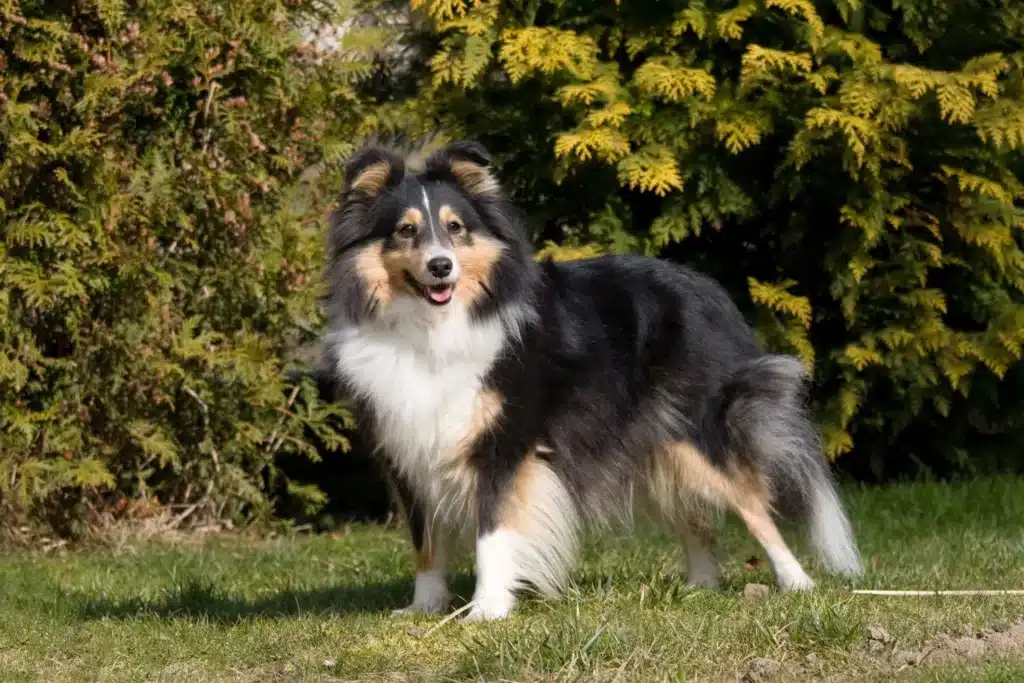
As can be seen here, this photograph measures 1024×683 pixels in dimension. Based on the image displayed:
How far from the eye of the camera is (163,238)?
27.6 ft

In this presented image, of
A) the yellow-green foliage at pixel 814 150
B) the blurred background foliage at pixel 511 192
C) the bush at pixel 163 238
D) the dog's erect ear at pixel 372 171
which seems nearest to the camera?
the dog's erect ear at pixel 372 171

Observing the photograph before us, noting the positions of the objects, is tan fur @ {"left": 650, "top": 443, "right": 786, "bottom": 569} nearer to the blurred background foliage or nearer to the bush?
the blurred background foliage

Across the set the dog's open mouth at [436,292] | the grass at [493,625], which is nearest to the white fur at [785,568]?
the grass at [493,625]

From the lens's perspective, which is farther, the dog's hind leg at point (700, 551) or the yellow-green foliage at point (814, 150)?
the yellow-green foliage at point (814, 150)

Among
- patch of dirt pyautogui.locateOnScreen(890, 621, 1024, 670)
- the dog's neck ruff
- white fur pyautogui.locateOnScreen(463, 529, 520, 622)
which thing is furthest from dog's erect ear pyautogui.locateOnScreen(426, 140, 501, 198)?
patch of dirt pyautogui.locateOnScreen(890, 621, 1024, 670)

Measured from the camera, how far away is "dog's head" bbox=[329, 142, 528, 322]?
5.53 metres

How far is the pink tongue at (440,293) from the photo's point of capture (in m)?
5.51

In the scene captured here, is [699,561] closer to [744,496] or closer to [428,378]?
[744,496]

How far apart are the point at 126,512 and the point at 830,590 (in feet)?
14.7

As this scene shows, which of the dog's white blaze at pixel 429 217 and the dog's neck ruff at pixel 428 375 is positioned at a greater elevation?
the dog's white blaze at pixel 429 217

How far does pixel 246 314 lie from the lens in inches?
345

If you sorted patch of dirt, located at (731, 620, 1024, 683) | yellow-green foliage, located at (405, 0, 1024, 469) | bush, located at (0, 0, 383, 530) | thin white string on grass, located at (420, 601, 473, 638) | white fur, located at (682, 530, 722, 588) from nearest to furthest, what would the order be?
patch of dirt, located at (731, 620, 1024, 683) < thin white string on grass, located at (420, 601, 473, 638) < white fur, located at (682, 530, 722, 588) < bush, located at (0, 0, 383, 530) < yellow-green foliage, located at (405, 0, 1024, 469)

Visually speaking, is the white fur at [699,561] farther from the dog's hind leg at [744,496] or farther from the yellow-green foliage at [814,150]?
the yellow-green foliage at [814,150]

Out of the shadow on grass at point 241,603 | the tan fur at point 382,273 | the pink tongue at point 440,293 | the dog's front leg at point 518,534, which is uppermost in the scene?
the tan fur at point 382,273
